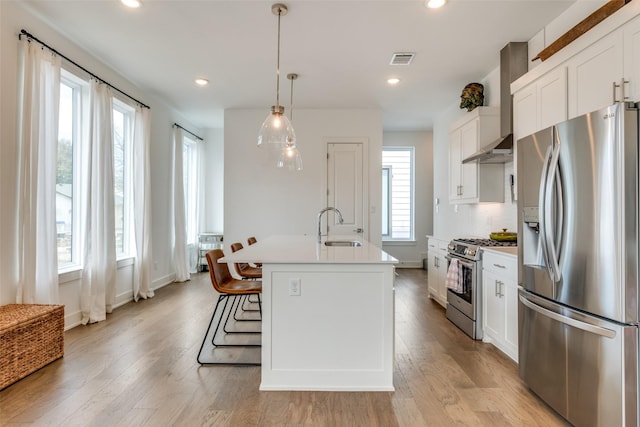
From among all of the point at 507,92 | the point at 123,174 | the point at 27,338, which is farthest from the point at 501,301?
the point at 123,174

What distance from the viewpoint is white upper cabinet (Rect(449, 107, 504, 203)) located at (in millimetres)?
3893

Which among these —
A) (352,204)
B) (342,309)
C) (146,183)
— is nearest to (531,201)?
(342,309)

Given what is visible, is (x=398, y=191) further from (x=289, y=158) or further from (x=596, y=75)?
(x=596, y=75)

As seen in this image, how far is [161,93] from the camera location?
5.10 meters

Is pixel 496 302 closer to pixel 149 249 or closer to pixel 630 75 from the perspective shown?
pixel 630 75

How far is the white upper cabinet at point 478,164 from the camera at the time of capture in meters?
3.89

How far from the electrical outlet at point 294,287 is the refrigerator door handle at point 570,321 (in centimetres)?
148

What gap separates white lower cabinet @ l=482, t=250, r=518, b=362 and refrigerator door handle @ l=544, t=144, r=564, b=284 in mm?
757

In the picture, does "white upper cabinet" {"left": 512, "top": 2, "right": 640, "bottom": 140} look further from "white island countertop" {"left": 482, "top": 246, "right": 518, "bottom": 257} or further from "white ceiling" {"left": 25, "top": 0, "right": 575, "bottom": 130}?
"white island countertop" {"left": 482, "top": 246, "right": 518, "bottom": 257}

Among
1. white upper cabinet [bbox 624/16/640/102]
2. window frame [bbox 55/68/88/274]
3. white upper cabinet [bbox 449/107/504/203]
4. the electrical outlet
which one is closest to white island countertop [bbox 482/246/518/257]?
white upper cabinet [bbox 449/107/504/203]

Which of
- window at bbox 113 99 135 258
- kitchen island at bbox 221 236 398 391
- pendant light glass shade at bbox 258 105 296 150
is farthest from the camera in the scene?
window at bbox 113 99 135 258

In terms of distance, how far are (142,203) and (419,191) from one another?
17.5 ft

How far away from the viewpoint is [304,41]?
11.3 feet

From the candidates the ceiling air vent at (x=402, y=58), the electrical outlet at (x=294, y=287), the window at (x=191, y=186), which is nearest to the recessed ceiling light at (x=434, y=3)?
the ceiling air vent at (x=402, y=58)
